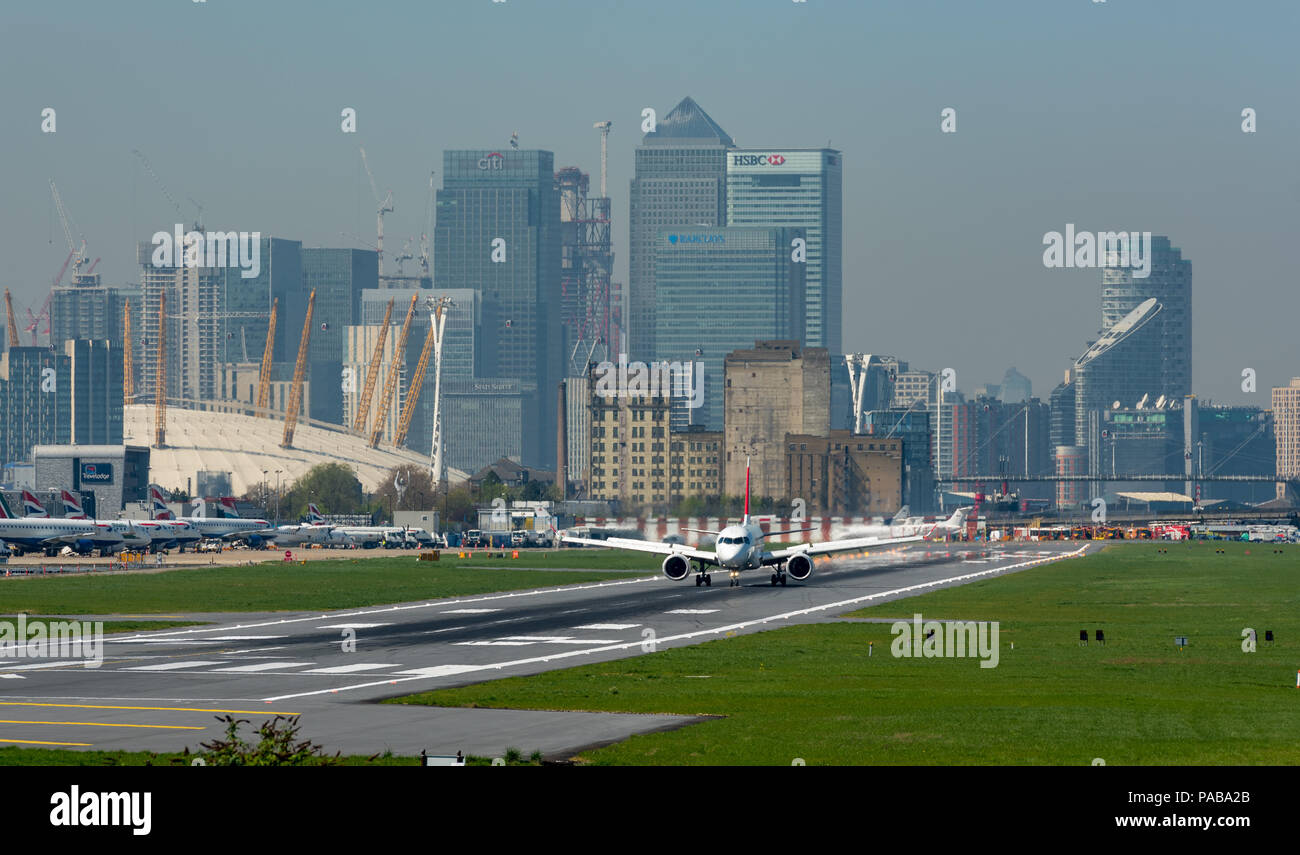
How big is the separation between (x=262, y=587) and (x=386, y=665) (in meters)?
65.2

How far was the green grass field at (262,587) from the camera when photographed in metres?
104

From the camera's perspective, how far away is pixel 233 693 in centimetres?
5453

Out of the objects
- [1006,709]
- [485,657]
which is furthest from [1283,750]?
[485,657]

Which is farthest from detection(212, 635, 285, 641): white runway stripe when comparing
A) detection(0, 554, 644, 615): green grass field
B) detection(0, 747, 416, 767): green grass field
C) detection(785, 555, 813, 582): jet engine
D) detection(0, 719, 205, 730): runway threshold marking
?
detection(785, 555, 813, 582): jet engine

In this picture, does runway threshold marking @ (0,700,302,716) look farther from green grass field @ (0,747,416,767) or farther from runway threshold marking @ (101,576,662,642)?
runway threshold marking @ (101,576,662,642)

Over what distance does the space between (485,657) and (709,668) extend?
1051cm

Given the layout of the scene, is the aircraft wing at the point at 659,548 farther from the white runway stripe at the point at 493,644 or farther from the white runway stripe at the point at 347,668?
the white runway stripe at the point at 347,668

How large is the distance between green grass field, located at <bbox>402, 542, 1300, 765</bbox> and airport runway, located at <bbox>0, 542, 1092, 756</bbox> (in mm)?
2896

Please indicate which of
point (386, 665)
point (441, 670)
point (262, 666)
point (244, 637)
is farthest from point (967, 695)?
point (244, 637)

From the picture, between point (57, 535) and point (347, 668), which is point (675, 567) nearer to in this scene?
point (347, 668)

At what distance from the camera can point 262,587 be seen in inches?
5002

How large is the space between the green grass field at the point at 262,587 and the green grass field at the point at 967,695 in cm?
3820
